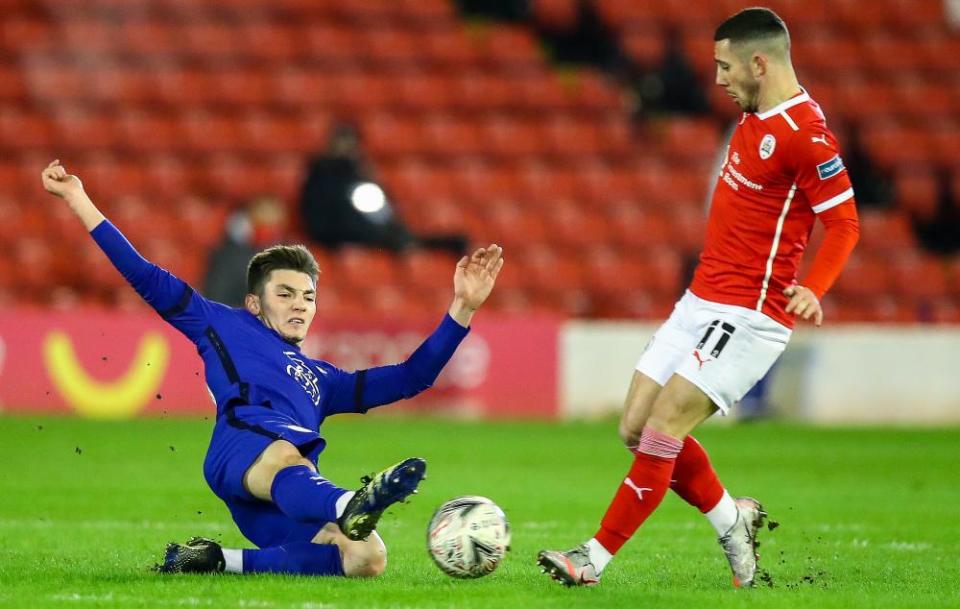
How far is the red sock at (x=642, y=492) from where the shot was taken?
5.75m

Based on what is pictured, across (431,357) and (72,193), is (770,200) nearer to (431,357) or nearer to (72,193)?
(431,357)

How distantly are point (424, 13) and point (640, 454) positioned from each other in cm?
1650

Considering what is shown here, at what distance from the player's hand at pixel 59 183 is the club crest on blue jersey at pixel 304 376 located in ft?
3.36

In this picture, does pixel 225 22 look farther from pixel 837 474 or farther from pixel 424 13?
pixel 837 474

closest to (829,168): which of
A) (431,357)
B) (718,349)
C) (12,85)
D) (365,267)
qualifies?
(718,349)

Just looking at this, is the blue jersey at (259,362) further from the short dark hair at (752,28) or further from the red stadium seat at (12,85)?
the red stadium seat at (12,85)

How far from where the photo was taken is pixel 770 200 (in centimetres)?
588

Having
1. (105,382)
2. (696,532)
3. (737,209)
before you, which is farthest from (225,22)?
(737,209)

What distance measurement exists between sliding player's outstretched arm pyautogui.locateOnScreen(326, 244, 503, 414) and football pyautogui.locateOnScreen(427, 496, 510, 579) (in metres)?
0.78

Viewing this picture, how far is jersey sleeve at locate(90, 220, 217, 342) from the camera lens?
579cm

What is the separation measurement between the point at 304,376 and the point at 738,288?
5.66 feet

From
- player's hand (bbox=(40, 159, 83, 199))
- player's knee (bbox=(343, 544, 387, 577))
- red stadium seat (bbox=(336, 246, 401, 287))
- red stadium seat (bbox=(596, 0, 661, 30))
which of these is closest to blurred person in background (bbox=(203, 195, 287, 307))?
red stadium seat (bbox=(336, 246, 401, 287))

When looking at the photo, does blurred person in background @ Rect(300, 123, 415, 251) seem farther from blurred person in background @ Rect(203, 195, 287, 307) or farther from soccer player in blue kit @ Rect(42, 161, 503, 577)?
soccer player in blue kit @ Rect(42, 161, 503, 577)

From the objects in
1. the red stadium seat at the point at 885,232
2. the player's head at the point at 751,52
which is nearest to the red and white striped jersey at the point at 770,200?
the player's head at the point at 751,52
